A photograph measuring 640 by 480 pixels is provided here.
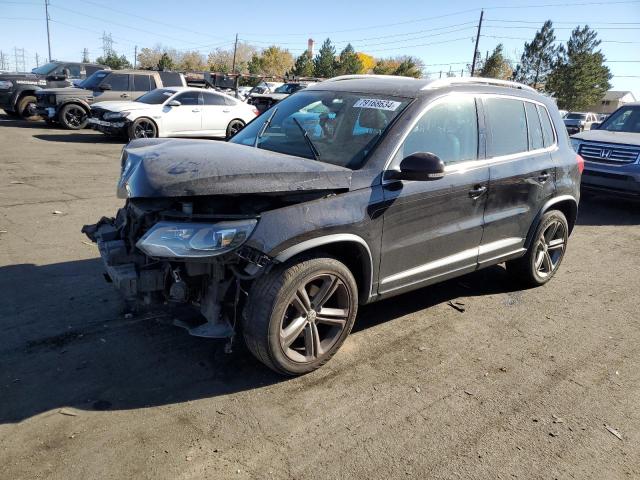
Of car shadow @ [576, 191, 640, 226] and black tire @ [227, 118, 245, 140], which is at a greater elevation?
black tire @ [227, 118, 245, 140]

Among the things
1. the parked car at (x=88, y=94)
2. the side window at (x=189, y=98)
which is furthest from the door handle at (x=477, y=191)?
the parked car at (x=88, y=94)

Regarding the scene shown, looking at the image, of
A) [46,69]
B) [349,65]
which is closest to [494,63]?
[349,65]

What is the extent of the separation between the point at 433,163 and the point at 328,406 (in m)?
1.68

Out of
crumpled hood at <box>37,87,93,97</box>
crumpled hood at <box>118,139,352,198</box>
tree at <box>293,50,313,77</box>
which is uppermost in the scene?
tree at <box>293,50,313,77</box>

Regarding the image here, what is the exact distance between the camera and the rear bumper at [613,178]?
8430mm

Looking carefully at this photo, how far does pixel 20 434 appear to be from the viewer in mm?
2648

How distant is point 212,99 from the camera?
48.1 ft

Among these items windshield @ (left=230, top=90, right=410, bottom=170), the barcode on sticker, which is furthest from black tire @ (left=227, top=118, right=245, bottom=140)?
the barcode on sticker

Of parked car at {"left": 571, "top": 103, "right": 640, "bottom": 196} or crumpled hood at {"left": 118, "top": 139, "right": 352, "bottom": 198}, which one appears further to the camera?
parked car at {"left": 571, "top": 103, "right": 640, "bottom": 196}

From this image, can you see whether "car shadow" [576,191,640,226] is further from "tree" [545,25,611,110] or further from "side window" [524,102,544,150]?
"tree" [545,25,611,110]

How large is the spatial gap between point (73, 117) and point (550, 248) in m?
15.1

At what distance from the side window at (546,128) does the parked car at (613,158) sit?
455 centimetres

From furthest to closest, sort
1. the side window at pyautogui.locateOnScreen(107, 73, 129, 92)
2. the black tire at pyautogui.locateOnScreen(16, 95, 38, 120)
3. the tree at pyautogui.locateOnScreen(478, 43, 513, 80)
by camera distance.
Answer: the tree at pyautogui.locateOnScreen(478, 43, 513, 80) < the black tire at pyautogui.locateOnScreen(16, 95, 38, 120) < the side window at pyautogui.locateOnScreen(107, 73, 129, 92)

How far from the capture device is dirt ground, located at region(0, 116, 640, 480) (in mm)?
2607
